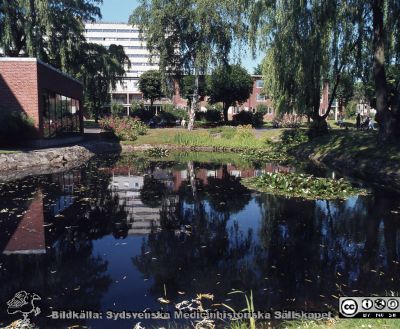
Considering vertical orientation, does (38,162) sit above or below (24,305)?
above

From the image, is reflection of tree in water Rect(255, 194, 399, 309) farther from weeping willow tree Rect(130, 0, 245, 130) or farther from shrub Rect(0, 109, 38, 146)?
weeping willow tree Rect(130, 0, 245, 130)

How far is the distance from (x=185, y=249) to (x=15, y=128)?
55.6ft

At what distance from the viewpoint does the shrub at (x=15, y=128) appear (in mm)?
21156

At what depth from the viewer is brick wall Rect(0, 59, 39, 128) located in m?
22.7

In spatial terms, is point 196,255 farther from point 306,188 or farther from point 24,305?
point 306,188

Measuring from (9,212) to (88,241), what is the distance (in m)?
3.44

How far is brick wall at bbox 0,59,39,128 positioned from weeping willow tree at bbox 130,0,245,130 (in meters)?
18.8

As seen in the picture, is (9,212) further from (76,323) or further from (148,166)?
(148,166)

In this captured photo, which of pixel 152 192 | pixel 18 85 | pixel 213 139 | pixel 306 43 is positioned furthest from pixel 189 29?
A: pixel 152 192

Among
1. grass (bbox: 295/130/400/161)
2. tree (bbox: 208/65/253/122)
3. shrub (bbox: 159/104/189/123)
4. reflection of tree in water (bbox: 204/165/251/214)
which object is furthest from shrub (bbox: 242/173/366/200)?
shrub (bbox: 159/104/189/123)

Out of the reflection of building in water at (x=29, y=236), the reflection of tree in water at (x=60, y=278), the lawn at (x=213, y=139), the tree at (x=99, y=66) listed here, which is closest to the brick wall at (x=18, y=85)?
the lawn at (x=213, y=139)

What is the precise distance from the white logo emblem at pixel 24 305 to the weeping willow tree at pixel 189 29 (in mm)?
35647

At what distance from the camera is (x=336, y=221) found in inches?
391

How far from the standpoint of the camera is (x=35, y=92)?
23.1 m
